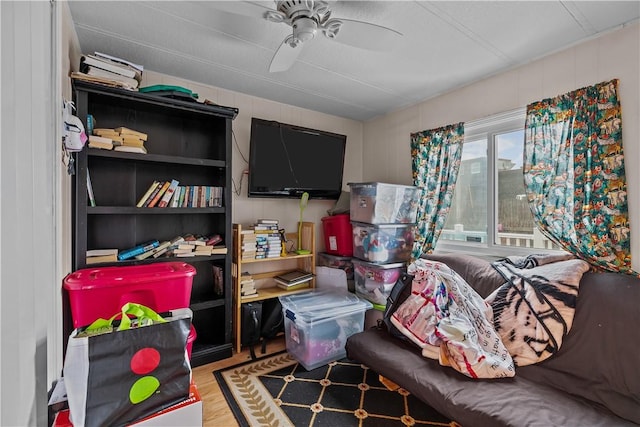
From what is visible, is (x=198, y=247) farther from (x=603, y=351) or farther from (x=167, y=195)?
(x=603, y=351)

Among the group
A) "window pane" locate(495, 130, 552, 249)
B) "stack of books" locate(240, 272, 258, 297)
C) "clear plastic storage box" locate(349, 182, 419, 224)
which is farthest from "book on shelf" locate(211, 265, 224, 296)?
"window pane" locate(495, 130, 552, 249)

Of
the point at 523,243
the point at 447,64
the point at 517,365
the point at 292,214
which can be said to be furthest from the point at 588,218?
the point at 292,214

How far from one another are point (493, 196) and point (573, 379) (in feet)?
4.50

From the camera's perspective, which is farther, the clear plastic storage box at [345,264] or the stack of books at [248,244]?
the clear plastic storage box at [345,264]

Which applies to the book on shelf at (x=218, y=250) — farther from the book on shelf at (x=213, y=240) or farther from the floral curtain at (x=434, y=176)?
the floral curtain at (x=434, y=176)

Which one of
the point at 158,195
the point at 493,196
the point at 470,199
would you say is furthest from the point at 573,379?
the point at 158,195

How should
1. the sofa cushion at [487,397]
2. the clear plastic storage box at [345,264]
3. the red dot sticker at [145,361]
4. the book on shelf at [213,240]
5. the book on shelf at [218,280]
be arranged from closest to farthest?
the red dot sticker at [145,361] → the sofa cushion at [487,397] → the book on shelf at [213,240] → the book on shelf at [218,280] → the clear plastic storage box at [345,264]

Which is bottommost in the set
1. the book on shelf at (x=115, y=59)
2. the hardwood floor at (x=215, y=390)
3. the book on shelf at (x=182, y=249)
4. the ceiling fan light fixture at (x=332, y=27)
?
the hardwood floor at (x=215, y=390)

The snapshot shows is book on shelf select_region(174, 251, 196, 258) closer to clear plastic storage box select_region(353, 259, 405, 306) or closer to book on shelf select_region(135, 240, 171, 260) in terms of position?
book on shelf select_region(135, 240, 171, 260)

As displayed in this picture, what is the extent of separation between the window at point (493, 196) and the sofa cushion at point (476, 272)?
1.17ft

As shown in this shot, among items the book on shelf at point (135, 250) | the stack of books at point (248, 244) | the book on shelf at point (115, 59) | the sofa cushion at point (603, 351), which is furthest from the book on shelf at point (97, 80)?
the sofa cushion at point (603, 351)

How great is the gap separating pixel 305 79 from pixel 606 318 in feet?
8.28

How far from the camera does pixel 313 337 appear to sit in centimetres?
212

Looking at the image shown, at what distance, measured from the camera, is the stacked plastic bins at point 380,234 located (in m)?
2.54
